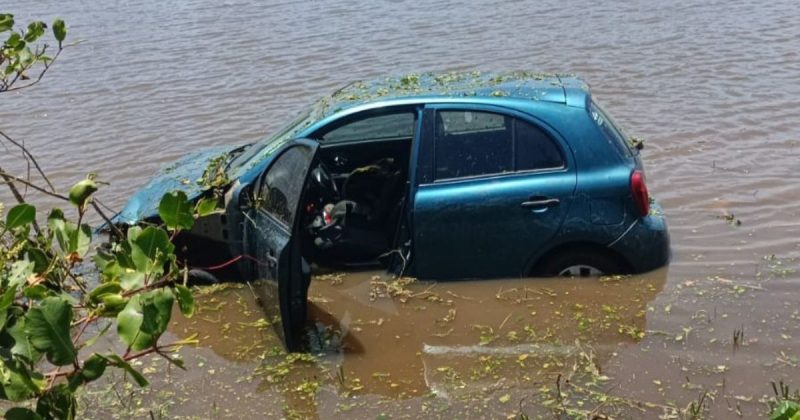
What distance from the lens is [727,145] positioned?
31.8 feet

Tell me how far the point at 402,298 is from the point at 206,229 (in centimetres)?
155

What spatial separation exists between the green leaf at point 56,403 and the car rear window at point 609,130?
4.52 m

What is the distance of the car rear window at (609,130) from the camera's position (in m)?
6.13

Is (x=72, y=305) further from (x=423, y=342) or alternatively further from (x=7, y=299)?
(x=423, y=342)

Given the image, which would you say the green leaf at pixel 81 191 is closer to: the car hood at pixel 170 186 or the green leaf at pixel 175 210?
the green leaf at pixel 175 210

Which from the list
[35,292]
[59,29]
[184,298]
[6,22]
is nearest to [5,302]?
[35,292]

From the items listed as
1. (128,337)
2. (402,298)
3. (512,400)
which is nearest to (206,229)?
(402,298)

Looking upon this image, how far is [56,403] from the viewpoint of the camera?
2361 millimetres

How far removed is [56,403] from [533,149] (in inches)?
169

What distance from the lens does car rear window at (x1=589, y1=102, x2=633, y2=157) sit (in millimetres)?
6129

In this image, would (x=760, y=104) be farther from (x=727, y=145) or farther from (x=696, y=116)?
(x=727, y=145)

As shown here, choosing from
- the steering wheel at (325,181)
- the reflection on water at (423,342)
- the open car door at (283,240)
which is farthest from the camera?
the steering wheel at (325,181)

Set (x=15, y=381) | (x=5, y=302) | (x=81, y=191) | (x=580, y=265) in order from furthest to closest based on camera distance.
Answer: (x=580, y=265) → (x=81, y=191) → (x=15, y=381) → (x=5, y=302)

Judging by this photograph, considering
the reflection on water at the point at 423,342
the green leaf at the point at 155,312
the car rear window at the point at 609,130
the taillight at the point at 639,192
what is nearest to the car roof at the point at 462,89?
the car rear window at the point at 609,130
